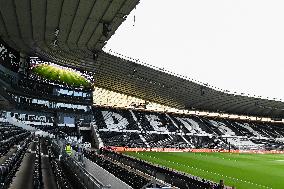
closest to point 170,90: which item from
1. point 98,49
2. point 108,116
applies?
point 108,116

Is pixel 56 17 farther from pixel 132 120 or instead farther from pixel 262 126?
pixel 262 126

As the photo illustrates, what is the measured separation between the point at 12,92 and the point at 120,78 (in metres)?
15.6

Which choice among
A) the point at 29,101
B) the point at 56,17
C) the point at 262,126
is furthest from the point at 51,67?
the point at 262,126

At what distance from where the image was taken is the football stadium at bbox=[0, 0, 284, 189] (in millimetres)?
→ 16252

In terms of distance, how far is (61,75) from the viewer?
44.9 metres

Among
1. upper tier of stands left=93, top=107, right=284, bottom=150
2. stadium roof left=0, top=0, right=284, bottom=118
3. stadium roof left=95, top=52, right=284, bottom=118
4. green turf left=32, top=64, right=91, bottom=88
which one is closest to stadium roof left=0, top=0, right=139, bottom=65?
stadium roof left=0, top=0, right=284, bottom=118

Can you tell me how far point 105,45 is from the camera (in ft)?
117

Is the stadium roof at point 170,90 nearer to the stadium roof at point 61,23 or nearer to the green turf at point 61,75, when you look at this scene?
the green turf at point 61,75

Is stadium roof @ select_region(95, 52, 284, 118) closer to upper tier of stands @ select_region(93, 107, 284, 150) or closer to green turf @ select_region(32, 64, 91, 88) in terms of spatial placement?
upper tier of stands @ select_region(93, 107, 284, 150)

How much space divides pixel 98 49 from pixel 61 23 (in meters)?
8.43

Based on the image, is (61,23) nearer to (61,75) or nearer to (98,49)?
(98,49)

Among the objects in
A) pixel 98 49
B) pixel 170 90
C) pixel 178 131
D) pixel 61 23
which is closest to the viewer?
pixel 61 23

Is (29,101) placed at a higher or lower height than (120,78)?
lower

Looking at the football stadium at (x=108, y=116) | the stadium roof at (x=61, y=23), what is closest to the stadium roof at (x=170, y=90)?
the football stadium at (x=108, y=116)
